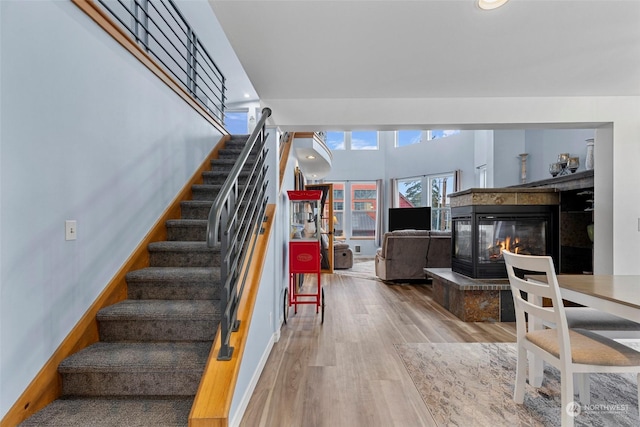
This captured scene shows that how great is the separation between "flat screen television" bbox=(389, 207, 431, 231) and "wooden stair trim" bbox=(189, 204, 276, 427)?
20.0 ft

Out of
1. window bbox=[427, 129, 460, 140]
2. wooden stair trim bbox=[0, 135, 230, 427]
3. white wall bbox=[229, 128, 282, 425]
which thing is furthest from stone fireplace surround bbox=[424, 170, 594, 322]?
window bbox=[427, 129, 460, 140]

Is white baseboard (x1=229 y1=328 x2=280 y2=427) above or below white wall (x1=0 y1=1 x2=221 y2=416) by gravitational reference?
below

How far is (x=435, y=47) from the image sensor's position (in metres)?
2.07

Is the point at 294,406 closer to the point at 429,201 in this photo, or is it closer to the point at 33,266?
the point at 33,266

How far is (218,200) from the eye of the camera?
151cm

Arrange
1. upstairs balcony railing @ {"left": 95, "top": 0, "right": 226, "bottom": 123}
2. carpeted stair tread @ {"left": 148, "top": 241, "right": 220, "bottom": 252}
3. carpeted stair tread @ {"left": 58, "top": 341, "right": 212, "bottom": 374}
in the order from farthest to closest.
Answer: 1. upstairs balcony railing @ {"left": 95, "top": 0, "right": 226, "bottom": 123}
2. carpeted stair tread @ {"left": 148, "top": 241, "right": 220, "bottom": 252}
3. carpeted stair tread @ {"left": 58, "top": 341, "right": 212, "bottom": 374}

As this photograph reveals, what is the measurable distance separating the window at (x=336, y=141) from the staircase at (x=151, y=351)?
7.67 meters

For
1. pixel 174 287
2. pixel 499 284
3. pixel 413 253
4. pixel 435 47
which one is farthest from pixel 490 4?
pixel 413 253

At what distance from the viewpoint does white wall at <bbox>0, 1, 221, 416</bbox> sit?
144cm

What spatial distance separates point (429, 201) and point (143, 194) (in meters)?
7.42

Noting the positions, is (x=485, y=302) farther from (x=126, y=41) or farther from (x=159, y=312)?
(x=126, y=41)

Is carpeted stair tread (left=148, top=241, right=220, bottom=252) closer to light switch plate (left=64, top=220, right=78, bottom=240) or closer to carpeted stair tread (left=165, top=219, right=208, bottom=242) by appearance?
carpeted stair tread (left=165, top=219, right=208, bottom=242)

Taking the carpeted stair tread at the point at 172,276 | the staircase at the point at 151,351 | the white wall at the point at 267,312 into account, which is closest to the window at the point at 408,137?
the white wall at the point at 267,312

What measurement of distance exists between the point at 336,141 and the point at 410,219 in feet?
12.2
